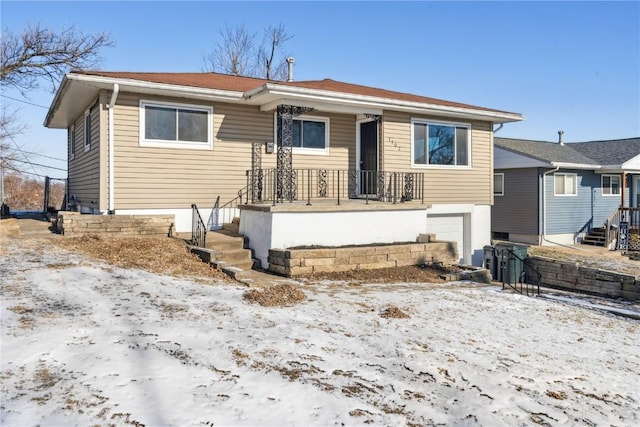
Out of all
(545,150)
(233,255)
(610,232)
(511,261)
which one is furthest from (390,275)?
(545,150)

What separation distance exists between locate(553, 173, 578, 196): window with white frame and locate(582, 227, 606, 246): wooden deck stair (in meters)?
1.93

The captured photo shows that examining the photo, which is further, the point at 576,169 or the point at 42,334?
the point at 576,169

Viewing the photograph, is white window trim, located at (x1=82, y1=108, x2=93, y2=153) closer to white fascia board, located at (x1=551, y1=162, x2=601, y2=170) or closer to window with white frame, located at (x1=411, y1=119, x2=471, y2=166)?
window with white frame, located at (x1=411, y1=119, x2=471, y2=166)

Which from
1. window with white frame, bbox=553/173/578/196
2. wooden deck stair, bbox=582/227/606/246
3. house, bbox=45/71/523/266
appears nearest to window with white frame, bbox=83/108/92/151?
house, bbox=45/71/523/266

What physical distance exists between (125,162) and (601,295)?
10468mm

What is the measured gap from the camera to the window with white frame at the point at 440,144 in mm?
13344

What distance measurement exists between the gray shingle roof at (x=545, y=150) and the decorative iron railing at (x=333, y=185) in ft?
31.1

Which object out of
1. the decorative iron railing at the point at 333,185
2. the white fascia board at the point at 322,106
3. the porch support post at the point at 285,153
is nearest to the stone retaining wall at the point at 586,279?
the decorative iron railing at the point at 333,185

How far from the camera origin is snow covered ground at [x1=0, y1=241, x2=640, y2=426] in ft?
10.6

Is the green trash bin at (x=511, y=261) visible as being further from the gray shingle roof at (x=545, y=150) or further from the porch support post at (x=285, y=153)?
the gray shingle roof at (x=545, y=150)

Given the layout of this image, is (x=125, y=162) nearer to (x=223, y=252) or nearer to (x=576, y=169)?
(x=223, y=252)

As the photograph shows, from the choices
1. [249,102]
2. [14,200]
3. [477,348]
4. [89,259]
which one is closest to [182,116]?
[249,102]

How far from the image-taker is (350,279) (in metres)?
8.79

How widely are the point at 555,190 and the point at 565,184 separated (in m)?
0.80
